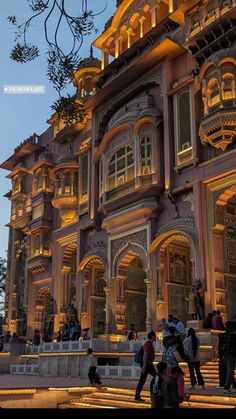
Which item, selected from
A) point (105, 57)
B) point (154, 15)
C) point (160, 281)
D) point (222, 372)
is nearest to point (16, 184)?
point (105, 57)

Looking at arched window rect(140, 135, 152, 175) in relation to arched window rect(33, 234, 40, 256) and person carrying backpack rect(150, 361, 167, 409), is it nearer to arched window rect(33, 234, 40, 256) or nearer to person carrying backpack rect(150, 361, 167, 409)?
arched window rect(33, 234, 40, 256)

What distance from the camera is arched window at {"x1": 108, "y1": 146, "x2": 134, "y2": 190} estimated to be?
2316 cm

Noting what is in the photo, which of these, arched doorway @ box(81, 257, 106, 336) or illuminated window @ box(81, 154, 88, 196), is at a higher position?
illuminated window @ box(81, 154, 88, 196)

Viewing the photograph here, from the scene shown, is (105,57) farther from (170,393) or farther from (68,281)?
(170,393)

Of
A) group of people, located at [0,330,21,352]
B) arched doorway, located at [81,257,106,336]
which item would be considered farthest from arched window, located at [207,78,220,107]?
group of people, located at [0,330,21,352]

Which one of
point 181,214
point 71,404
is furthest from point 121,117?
point 71,404

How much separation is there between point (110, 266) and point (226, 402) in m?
14.4

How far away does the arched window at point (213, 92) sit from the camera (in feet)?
61.9

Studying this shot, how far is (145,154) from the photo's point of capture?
73.3 feet

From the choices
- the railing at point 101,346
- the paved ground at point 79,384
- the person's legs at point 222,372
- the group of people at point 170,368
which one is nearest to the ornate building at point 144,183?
the railing at point 101,346

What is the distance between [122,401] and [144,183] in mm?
12243

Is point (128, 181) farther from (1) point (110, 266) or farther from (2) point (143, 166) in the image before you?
(1) point (110, 266)

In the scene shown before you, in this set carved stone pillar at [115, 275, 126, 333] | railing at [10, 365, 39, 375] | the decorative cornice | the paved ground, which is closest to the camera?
the paved ground

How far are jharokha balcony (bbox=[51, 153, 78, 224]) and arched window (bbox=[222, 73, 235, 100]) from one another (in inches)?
465
